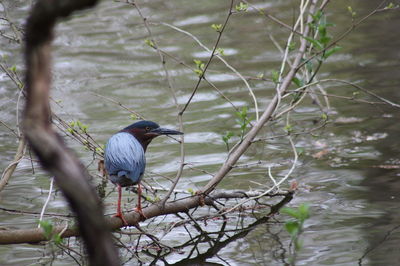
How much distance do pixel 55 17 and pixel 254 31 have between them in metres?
9.75

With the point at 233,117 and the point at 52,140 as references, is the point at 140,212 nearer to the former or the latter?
the point at 52,140

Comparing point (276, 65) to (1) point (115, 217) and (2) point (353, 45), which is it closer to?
(2) point (353, 45)

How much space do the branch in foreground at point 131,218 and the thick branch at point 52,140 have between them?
6.04 feet

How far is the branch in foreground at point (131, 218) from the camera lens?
13.8ft

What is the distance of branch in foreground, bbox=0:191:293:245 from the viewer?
4215 mm

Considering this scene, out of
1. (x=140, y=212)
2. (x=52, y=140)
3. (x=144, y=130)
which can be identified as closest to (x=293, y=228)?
(x=52, y=140)

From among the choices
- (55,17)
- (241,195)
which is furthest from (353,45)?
(55,17)

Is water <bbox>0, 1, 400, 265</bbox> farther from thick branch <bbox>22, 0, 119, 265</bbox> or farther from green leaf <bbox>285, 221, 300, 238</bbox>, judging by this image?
thick branch <bbox>22, 0, 119, 265</bbox>

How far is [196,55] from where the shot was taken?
10320 millimetres

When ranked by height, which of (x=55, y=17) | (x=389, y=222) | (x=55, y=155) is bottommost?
(x=389, y=222)

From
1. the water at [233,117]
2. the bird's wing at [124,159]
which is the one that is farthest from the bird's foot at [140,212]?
the water at [233,117]

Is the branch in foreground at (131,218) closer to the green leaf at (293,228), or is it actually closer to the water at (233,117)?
the water at (233,117)

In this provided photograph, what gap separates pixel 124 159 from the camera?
14.4ft

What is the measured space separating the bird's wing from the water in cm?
67
